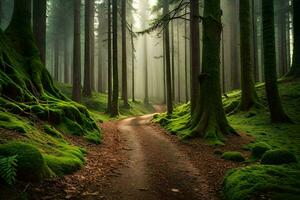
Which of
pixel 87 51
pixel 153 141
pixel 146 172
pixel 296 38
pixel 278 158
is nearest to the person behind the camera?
→ pixel 278 158

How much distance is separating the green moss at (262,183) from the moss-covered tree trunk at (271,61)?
7.87 m

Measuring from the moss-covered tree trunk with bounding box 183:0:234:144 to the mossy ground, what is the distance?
53.0 inches

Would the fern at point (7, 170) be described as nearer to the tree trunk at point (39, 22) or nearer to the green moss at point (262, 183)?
the green moss at point (262, 183)

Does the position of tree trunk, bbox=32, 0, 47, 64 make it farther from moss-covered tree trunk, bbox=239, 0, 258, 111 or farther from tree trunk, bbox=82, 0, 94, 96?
moss-covered tree trunk, bbox=239, 0, 258, 111

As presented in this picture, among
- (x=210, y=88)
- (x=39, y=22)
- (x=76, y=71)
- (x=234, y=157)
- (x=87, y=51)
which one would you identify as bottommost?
(x=234, y=157)

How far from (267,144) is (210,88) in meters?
3.61

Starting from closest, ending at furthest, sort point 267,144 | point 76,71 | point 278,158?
point 278,158
point 267,144
point 76,71

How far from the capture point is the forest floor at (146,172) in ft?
20.0

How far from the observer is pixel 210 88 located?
511 inches

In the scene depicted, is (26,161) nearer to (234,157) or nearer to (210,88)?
(234,157)

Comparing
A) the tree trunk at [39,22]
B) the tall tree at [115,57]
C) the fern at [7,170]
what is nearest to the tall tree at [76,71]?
the tall tree at [115,57]

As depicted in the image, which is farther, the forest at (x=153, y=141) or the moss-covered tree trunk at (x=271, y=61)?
the moss-covered tree trunk at (x=271, y=61)

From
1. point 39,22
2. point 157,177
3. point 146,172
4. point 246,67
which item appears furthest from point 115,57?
point 157,177

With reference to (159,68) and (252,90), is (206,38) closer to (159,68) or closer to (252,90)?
(252,90)
